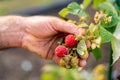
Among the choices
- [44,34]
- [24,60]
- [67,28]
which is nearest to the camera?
[67,28]

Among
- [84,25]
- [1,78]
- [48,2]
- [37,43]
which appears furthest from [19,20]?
[48,2]

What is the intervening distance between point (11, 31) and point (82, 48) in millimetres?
768

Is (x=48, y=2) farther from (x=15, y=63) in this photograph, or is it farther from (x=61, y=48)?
(x=61, y=48)

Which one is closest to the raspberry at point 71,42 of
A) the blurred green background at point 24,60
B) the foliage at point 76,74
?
the foliage at point 76,74

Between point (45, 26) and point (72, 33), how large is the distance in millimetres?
275

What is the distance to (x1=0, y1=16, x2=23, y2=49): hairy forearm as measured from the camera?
1.82 m

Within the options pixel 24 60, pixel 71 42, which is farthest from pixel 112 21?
pixel 24 60

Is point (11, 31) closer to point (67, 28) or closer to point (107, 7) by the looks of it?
point (67, 28)

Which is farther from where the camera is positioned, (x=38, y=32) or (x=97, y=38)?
(x=38, y=32)

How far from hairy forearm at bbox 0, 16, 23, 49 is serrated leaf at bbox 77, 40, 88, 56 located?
632 mm

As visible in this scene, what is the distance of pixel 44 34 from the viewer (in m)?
1.58

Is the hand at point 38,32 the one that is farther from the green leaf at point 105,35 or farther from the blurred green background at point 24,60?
the blurred green background at point 24,60

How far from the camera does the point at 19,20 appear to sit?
1.84 m

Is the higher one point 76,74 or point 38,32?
point 38,32
